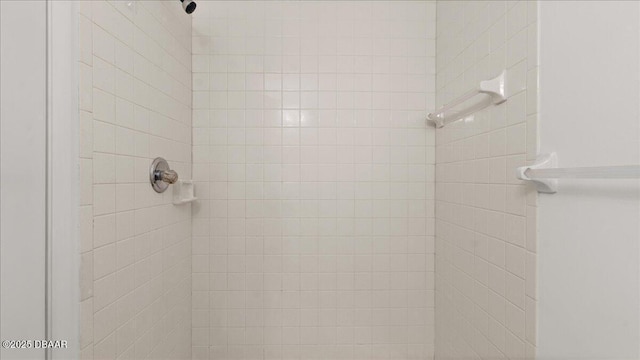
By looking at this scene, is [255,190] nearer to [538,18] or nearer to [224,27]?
[224,27]

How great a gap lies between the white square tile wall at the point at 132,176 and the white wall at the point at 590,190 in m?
1.17

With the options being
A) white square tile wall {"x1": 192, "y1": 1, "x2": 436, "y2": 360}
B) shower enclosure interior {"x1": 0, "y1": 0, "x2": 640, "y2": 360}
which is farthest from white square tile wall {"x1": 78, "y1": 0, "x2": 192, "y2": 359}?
white square tile wall {"x1": 192, "y1": 1, "x2": 436, "y2": 360}

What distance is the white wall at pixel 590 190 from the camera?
528 millimetres

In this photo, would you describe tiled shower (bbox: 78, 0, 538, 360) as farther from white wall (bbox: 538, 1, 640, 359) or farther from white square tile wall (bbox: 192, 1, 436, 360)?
white wall (bbox: 538, 1, 640, 359)

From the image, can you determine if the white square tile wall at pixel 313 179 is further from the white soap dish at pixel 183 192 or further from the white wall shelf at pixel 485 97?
the white wall shelf at pixel 485 97

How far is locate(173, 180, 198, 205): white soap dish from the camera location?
1197mm

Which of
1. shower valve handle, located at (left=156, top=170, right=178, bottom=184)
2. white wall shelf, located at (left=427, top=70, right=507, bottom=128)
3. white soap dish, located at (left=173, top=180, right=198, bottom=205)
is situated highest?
white wall shelf, located at (left=427, top=70, right=507, bottom=128)

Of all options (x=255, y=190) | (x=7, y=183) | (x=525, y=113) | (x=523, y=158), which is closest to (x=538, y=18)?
(x=525, y=113)

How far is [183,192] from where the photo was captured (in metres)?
1.25

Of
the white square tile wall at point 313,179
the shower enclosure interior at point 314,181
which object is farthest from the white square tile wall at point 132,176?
the white square tile wall at point 313,179

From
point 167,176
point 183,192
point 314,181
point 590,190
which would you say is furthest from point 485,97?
point 183,192

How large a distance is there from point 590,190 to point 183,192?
4.39ft

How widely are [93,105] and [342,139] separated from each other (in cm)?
94

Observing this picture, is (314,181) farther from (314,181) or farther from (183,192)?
(183,192)
